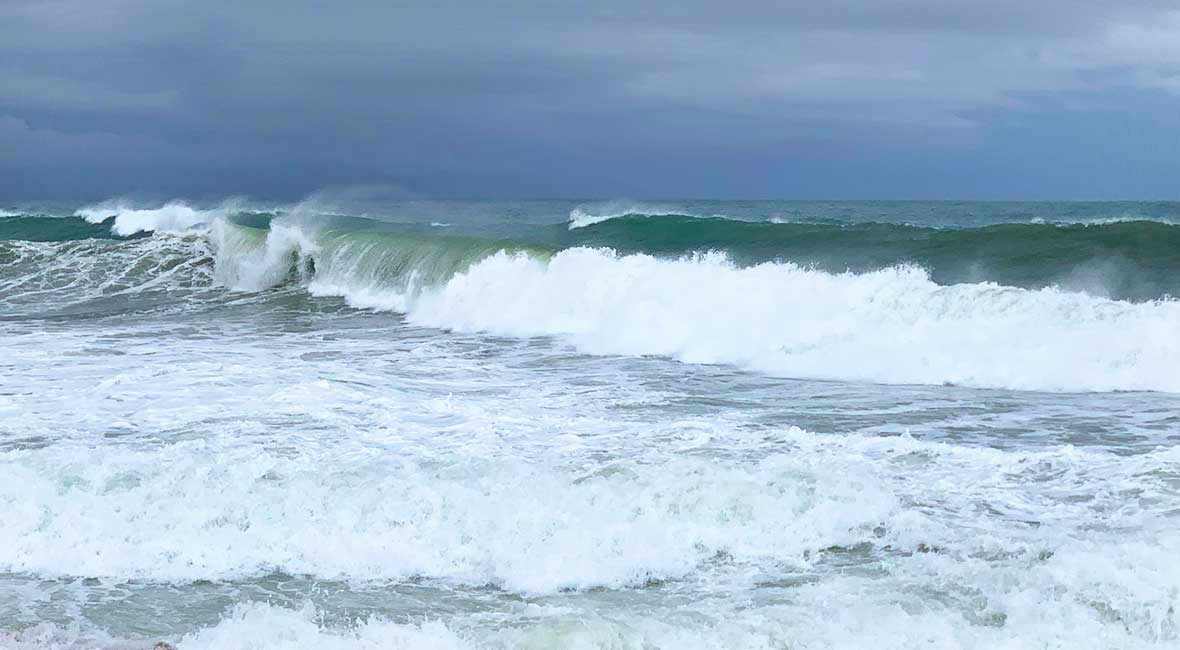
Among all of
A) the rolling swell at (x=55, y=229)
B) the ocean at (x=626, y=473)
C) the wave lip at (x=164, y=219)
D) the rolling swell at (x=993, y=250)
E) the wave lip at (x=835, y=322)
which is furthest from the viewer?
the rolling swell at (x=55, y=229)

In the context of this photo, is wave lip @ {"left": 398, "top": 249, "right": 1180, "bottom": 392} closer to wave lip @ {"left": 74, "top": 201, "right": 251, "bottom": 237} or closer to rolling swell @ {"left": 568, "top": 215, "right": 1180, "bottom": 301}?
rolling swell @ {"left": 568, "top": 215, "right": 1180, "bottom": 301}

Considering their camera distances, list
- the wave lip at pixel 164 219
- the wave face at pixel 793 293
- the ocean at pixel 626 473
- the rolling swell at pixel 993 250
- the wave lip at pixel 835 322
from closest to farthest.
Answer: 1. the ocean at pixel 626 473
2. the wave lip at pixel 835 322
3. the wave face at pixel 793 293
4. the rolling swell at pixel 993 250
5. the wave lip at pixel 164 219

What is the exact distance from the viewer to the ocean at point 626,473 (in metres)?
5.52

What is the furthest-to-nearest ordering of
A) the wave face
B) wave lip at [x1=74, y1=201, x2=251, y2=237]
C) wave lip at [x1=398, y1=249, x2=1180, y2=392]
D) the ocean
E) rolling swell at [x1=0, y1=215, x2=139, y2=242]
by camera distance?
rolling swell at [x1=0, y1=215, x2=139, y2=242] < wave lip at [x1=74, y1=201, x2=251, y2=237] < the wave face < wave lip at [x1=398, y1=249, x2=1180, y2=392] < the ocean

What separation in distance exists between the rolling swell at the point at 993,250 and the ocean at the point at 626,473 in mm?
410

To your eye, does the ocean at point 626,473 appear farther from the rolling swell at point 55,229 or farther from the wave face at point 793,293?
the rolling swell at point 55,229

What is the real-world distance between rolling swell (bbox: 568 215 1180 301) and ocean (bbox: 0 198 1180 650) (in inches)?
16.2

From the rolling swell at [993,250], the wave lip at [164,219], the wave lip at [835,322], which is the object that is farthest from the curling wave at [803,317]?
the wave lip at [164,219]

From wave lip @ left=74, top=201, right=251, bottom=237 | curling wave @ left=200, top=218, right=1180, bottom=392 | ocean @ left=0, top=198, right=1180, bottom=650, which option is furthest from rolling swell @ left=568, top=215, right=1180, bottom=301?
wave lip @ left=74, top=201, right=251, bottom=237

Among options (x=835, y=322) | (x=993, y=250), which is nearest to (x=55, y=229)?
(x=993, y=250)

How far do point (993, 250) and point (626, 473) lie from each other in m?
15.3

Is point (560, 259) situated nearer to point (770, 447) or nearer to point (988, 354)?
point (988, 354)

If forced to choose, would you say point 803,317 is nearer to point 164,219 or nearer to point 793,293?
point 793,293

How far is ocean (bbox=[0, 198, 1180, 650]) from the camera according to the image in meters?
5.52
